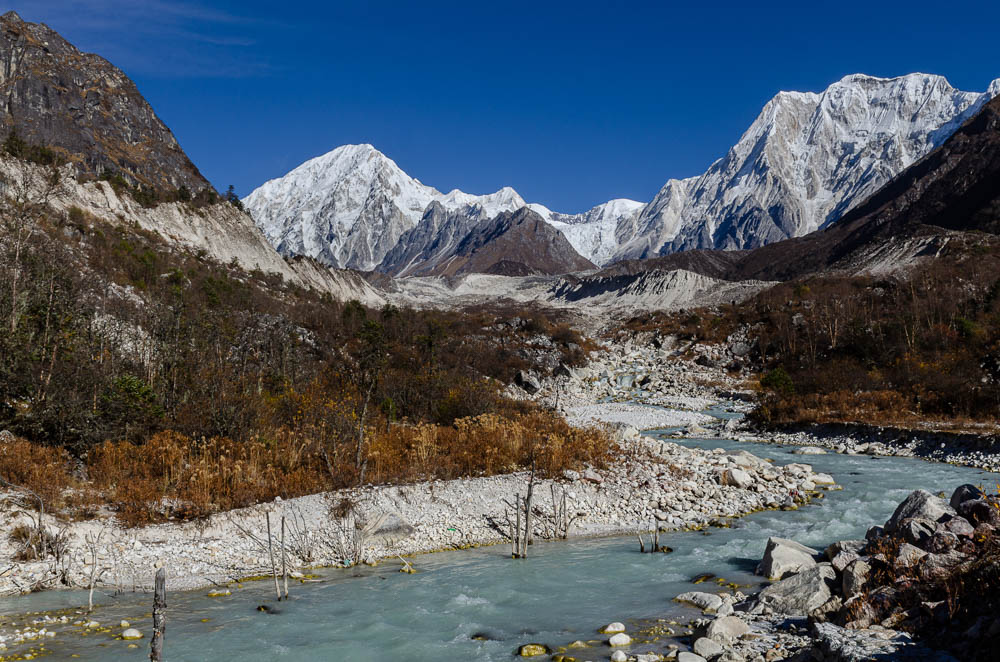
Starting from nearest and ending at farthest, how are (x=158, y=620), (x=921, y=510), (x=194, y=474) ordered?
1. (x=158, y=620)
2. (x=921, y=510)
3. (x=194, y=474)

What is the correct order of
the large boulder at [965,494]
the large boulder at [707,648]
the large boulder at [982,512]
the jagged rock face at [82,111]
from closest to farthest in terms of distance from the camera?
1. the large boulder at [707,648]
2. the large boulder at [982,512]
3. the large boulder at [965,494]
4. the jagged rock face at [82,111]

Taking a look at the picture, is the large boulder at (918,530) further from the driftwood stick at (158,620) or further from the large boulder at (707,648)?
the driftwood stick at (158,620)

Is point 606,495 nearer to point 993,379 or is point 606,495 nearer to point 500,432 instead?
point 500,432

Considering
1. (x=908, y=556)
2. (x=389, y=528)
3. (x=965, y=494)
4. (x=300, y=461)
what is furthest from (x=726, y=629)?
(x=300, y=461)

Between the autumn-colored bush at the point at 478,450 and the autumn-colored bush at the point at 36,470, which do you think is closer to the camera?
the autumn-colored bush at the point at 36,470

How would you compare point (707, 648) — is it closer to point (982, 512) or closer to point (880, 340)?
point (982, 512)

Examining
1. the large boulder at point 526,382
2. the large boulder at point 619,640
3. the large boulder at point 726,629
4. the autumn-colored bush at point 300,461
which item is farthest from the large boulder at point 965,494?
the large boulder at point 526,382
